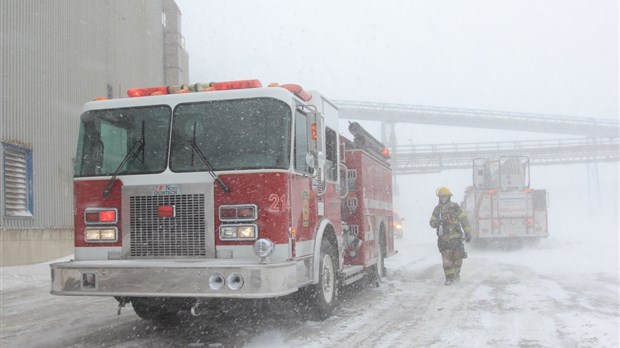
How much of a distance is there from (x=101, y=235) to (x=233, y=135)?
64.8 inches

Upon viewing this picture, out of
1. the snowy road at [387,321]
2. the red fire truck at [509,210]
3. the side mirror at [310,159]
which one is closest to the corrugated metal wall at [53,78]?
the snowy road at [387,321]

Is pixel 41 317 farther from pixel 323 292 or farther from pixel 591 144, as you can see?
pixel 591 144

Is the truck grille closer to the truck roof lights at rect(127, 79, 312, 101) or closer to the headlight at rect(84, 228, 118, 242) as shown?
the headlight at rect(84, 228, 118, 242)

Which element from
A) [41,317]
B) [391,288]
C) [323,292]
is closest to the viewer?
[323,292]

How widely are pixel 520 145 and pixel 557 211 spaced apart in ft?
23.3

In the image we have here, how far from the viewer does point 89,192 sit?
19.1 ft

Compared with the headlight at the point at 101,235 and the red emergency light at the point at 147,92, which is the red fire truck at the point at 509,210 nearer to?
the red emergency light at the point at 147,92

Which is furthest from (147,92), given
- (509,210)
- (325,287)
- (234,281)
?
(509,210)

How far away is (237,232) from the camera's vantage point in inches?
213

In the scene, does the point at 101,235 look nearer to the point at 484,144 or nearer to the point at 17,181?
the point at 17,181

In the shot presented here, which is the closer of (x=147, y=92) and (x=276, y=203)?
(x=276, y=203)

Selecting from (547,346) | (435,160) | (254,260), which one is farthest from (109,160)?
(435,160)

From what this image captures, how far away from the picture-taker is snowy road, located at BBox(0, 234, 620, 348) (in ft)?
19.1

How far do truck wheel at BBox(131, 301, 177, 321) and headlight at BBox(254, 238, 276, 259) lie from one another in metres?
1.92
